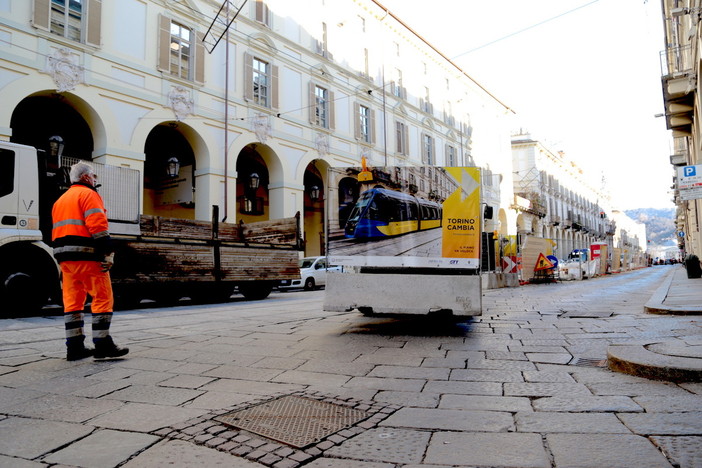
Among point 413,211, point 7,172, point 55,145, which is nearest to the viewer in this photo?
point 413,211

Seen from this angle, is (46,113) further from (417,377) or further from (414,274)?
(417,377)

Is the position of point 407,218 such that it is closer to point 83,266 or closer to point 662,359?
point 662,359

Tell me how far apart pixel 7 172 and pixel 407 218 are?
675cm

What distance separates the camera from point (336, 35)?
25.8 meters

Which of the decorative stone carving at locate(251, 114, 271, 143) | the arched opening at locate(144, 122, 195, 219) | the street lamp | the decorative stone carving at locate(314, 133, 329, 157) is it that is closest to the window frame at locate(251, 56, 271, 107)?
the decorative stone carving at locate(251, 114, 271, 143)

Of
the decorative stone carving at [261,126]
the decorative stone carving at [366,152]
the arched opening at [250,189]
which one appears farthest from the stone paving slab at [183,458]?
the decorative stone carving at [366,152]

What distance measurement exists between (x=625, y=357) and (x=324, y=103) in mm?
22203

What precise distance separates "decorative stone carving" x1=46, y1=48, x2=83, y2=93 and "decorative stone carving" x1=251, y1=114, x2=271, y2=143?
688cm

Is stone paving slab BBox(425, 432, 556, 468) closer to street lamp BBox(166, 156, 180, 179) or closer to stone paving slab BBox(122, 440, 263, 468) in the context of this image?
stone paving slab BBox(122, 440, 263, 468)

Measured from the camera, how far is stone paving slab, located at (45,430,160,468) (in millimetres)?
2367

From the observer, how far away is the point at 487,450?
250 centimetres

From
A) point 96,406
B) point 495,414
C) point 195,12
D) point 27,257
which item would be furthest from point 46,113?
point 495,414

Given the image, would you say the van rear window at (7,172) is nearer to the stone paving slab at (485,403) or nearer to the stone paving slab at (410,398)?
the stone paving slab at (410,398)

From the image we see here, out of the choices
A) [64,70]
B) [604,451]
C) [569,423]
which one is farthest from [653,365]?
[64,70]
